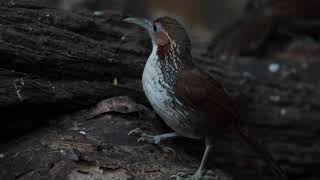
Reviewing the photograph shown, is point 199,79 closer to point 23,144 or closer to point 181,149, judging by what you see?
point 181,149

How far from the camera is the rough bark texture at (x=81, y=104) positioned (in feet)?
11.9

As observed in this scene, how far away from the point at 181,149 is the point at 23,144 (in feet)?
3.58

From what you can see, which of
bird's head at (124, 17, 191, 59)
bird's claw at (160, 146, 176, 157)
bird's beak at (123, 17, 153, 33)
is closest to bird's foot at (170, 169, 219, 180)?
bird's claw at (160, 146, 176, 157)

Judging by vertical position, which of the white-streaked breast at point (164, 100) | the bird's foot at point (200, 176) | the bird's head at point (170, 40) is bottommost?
the bird's foot at point (200, 176)

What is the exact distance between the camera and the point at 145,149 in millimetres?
3941

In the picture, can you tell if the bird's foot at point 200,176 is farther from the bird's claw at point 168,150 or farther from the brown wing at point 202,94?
the brown wing at point 202,94

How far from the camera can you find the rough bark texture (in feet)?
11.9

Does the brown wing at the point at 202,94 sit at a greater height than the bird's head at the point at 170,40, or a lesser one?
lesser

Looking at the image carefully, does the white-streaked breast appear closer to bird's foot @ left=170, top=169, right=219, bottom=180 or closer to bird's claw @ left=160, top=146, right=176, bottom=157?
bird's claw @ left=160, top=146, right=176, bottom=157

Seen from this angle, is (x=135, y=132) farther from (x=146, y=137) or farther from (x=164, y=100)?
(x=164, y=100)

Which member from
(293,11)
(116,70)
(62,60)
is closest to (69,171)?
(62,60)

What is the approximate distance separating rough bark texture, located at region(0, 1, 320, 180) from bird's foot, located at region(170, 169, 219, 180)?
46mm

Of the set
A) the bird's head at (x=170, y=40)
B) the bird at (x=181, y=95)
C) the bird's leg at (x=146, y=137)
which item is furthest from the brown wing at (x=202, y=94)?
the bird's leg at (x=146, y=137)

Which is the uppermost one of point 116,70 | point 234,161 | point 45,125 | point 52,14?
point 52,14
